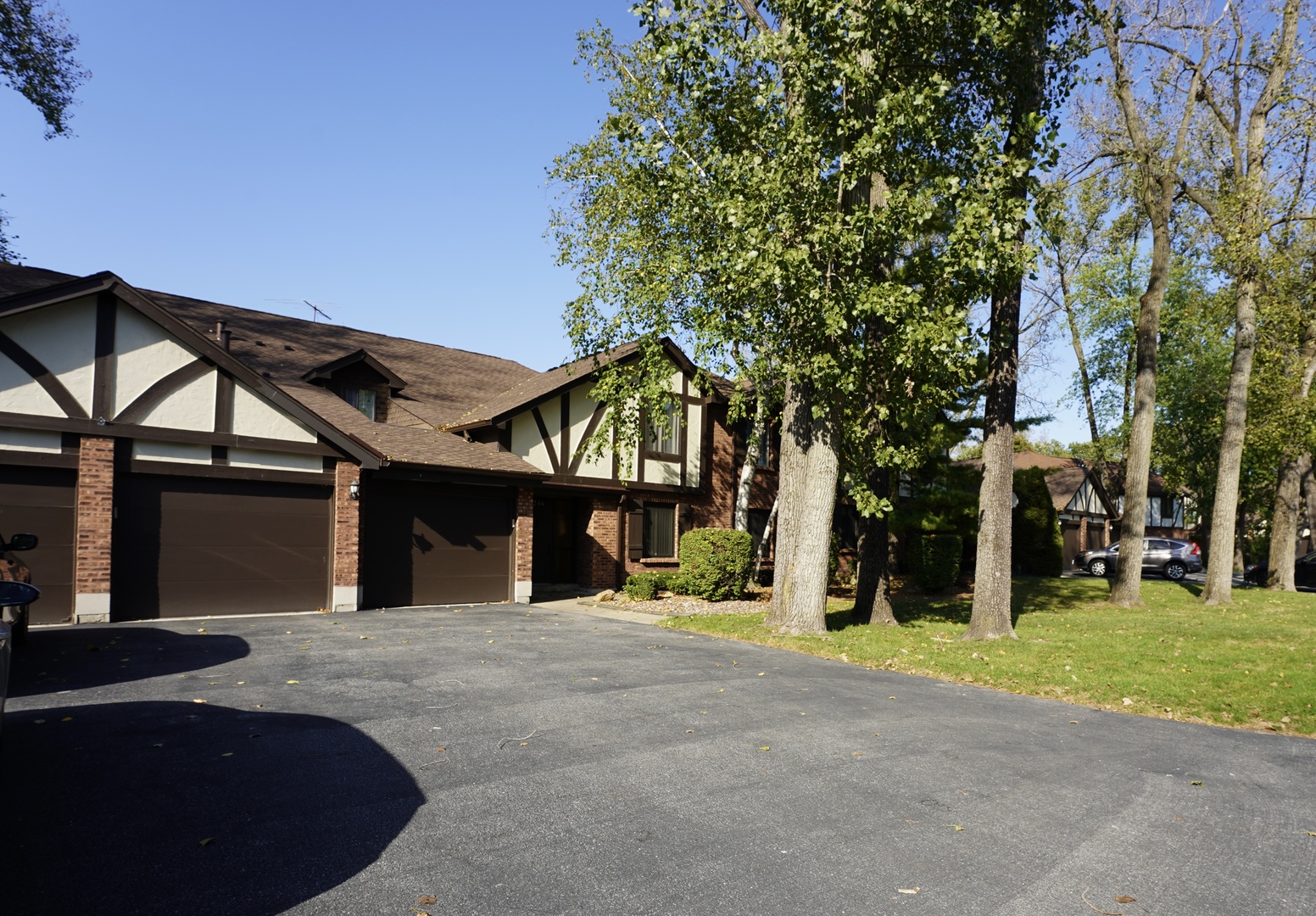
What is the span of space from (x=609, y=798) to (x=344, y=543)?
38.7 ft

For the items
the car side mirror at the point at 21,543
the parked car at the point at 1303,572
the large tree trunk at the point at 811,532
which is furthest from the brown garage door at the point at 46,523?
the parked car at the point at 1303,572

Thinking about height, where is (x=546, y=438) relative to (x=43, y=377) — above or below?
below

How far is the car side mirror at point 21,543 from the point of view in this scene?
8.23 m

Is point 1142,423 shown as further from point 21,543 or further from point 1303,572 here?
point 21,543

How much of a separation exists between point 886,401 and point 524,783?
1079cm

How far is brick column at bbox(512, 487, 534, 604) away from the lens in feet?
61.5

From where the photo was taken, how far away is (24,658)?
9508 millimetres

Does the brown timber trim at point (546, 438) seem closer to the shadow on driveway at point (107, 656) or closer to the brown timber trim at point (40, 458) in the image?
the brown timber trim at point (40, 458)

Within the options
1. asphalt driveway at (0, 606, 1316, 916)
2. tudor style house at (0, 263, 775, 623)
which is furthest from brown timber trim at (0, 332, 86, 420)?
asphalt driveway at (0, 606, 1316, 916)

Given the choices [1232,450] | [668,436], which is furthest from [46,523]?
[1232,450]

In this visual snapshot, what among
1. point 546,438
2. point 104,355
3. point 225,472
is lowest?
point 225,472

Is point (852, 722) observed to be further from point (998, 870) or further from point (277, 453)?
point (277, 453)

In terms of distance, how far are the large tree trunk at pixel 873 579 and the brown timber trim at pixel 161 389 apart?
12328 mm

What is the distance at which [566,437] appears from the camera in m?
21.7
